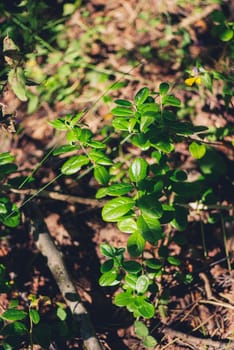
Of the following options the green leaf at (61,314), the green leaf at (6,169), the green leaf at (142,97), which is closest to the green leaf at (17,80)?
the green leaf at (6,169)

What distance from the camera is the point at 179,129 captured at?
1.56 meters

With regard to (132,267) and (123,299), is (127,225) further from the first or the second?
(123,299)

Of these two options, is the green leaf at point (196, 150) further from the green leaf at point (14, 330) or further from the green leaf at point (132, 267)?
the green leaf at point (14, 330)

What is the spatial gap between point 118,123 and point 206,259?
108 centimetres

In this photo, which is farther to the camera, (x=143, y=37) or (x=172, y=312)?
(x=143, y=37)

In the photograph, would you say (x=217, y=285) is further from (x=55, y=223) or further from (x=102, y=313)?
(x=55, y=223)

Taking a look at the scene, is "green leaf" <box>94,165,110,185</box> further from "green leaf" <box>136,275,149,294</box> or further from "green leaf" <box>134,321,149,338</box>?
"green leaf" <box>134,321,149,338</box>

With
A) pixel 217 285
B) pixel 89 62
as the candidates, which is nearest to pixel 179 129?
pixel 217 285

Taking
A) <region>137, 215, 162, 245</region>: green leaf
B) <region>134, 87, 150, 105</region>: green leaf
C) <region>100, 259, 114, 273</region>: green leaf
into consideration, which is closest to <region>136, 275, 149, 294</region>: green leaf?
<region>100, 259, 114, 273</region>: green leaf

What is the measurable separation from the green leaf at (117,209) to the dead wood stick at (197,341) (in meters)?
0.81

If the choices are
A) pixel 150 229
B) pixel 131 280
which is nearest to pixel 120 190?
pixel 150 229

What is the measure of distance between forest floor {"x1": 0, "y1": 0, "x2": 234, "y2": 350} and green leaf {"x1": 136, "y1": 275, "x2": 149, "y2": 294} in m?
0.42

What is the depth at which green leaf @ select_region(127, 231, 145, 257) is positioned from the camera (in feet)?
4.82

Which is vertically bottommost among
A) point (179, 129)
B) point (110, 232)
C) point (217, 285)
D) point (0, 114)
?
point (217, 285)
